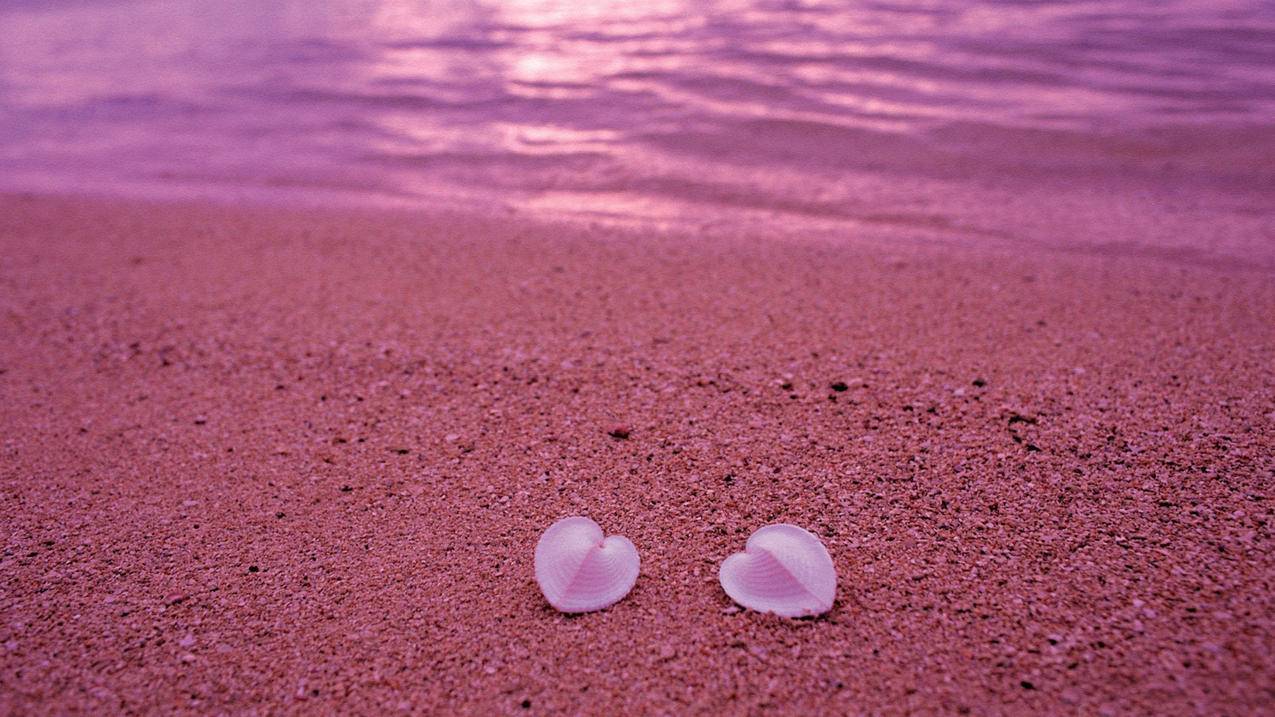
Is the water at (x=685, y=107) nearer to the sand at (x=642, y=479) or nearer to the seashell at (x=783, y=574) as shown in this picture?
the sand at (x=642, y=479)

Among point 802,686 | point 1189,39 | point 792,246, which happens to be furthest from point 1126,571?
point 1189,39

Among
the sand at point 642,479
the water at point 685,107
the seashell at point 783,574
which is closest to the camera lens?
the sand at point 642,479

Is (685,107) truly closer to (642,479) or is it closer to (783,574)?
(642,479)

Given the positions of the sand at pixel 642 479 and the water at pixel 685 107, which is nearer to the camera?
the sand at pixel 642 479

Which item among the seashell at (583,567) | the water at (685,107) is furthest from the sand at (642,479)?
the water at (685,107)

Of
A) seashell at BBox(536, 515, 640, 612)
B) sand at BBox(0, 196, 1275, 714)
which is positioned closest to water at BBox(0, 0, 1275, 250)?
sand at BBox(0, 196, 1275, 714)

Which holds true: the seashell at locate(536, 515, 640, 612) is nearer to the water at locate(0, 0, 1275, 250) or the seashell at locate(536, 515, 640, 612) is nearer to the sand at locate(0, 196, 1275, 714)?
the sand at locate(0, 196, 1275, 714)
